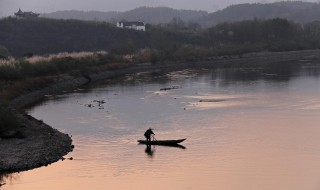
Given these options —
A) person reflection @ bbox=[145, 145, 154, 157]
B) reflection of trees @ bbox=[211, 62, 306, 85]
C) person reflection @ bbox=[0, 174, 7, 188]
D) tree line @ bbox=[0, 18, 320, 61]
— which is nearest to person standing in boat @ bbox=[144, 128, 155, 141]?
person reflection @ bbox=[145, 145, 154, 157]

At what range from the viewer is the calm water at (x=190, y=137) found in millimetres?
23531

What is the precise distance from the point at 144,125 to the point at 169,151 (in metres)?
7.23

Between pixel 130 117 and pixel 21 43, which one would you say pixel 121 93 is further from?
pixel 21 43

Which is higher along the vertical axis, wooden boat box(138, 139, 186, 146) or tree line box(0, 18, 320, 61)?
tree line box(0, 18, 320, 61)

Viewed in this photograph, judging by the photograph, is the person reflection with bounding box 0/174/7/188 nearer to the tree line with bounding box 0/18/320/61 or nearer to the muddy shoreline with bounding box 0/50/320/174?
the muddy shoreline with bounding box 0/50/320/174

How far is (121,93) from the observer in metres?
52.7

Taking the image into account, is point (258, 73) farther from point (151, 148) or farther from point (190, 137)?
point (151, 148)

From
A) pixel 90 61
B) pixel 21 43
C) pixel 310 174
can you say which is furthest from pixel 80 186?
pixel 21 43

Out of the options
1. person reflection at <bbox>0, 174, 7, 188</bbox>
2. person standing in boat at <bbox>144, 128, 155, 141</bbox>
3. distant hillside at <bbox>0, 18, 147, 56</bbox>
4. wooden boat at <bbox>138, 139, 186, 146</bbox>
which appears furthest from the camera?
distant hillside at <bbox>0, 18, 147, 56</bbox>

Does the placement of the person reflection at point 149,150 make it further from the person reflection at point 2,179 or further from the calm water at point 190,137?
the person reflection at point 2,179

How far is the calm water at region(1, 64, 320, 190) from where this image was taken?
23.5 m

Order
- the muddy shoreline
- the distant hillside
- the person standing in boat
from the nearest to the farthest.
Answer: the muddy shoreline, the person standing in boat, the distant hillside

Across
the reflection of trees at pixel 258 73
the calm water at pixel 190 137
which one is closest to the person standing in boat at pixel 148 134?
the calm water at pixel 190 137

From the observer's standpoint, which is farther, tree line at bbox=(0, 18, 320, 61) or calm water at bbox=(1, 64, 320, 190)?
tree line at bbox=(0, 18, 320, 61)
